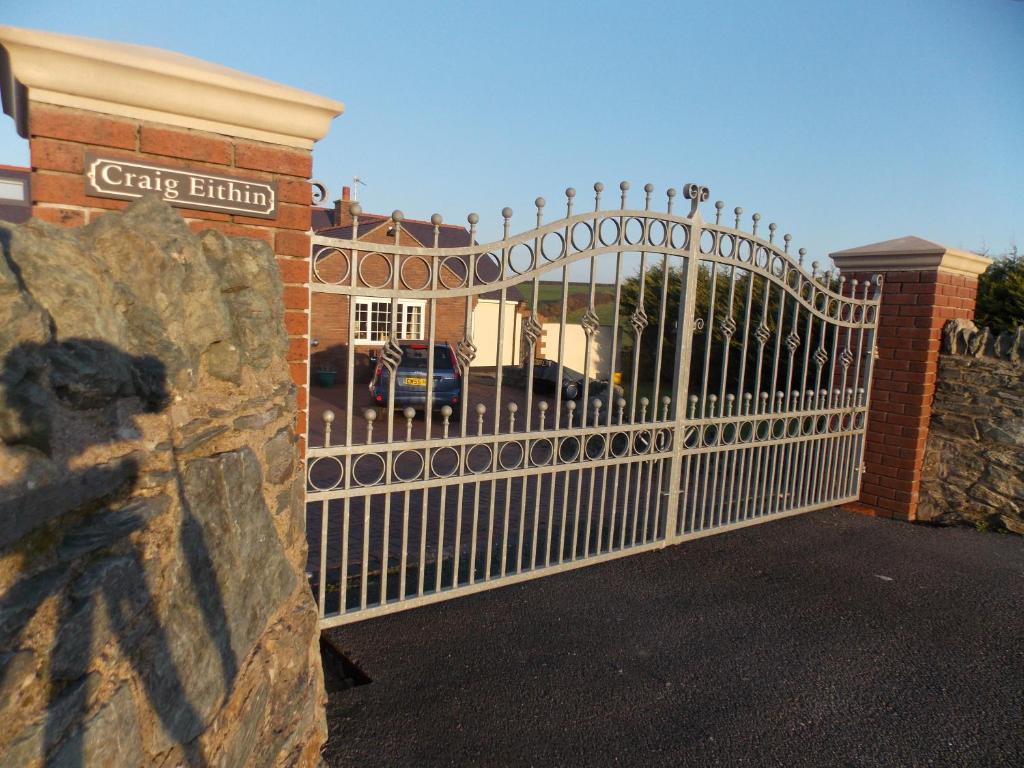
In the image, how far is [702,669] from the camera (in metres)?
3.53

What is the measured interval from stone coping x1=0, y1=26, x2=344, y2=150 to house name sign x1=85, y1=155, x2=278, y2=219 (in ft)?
0.59

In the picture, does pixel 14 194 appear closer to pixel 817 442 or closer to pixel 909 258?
pixel 817 442

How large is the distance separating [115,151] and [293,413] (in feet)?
3.64

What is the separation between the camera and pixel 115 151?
2.64 meters

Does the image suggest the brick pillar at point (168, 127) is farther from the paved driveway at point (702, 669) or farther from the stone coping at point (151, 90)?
the paved driveway at point (702, 669)

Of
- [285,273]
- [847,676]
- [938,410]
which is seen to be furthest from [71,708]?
[938,410]

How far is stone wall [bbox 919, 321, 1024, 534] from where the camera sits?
5.99 meters

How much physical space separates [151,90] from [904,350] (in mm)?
5840

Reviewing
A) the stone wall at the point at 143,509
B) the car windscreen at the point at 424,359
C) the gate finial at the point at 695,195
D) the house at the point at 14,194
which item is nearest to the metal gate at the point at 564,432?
→ the gate finial at the point at 695,195

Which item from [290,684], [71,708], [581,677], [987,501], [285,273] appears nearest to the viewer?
[71,708]

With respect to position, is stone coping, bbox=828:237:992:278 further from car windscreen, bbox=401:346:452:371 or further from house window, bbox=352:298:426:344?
car windscreen, bbox=401:346:452:371

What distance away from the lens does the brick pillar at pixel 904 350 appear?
239 inches

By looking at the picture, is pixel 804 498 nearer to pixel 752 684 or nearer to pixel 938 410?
pixel 938 410

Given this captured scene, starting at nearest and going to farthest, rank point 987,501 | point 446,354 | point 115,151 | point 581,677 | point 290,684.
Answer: point 290,684 < point 115,151 < point 581,677 < point 987,501 < point 446,354
